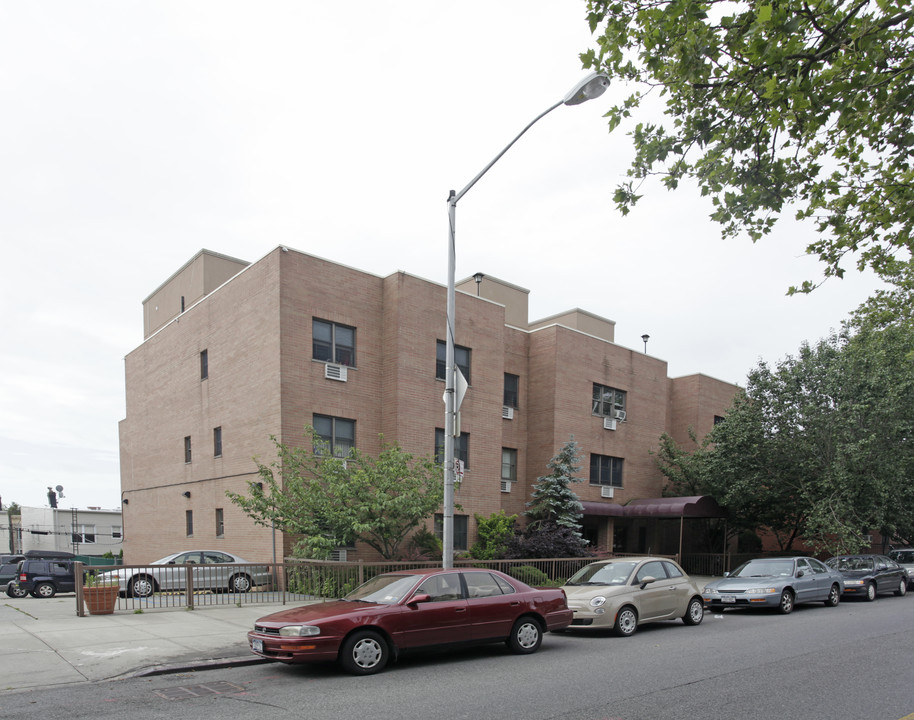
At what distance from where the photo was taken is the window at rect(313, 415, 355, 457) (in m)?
22.7

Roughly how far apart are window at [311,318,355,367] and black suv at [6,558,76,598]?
33.6 feet

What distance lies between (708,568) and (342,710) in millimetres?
26207

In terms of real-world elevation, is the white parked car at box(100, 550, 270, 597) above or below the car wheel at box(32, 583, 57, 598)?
above

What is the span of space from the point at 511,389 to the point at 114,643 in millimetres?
19317

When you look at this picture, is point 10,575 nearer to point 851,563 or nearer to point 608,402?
point 608,402

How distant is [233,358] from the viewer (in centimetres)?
2441

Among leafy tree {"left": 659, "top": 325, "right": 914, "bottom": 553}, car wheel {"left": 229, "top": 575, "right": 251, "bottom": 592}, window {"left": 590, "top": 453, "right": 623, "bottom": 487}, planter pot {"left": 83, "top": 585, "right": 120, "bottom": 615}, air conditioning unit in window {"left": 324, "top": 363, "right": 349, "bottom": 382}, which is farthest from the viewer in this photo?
window {"left": 590, "top": 453, "right": 623, "bottom": 487}

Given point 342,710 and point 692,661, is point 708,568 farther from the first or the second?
point 342,710

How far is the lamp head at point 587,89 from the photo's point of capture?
10.3 m

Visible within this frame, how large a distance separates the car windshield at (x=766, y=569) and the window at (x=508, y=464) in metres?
10.5

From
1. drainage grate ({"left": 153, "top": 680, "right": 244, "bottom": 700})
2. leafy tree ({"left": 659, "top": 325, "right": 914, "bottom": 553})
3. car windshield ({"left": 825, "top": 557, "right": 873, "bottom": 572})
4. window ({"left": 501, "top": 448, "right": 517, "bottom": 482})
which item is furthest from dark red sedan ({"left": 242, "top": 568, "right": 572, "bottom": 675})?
leafy tree ({"left": 659, "top": 325, "right": 914, "bottom": 553})

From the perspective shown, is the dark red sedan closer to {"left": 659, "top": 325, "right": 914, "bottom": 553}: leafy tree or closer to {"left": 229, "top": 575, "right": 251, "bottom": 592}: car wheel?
{"left": 229, "top": 575, "right": 251, "bottom": 592}: car wheel

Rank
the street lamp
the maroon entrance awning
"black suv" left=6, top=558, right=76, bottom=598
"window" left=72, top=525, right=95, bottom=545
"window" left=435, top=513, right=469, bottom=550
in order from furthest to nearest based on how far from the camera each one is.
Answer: "window" left=72, top=525, right=95, bottom=545
the maroon entrance awning
"window" left=435, top=513, right=469, bottom=550
"black suv" left=6, top=558, right=76, bottom=598
the street lamp

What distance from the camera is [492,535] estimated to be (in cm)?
2491
